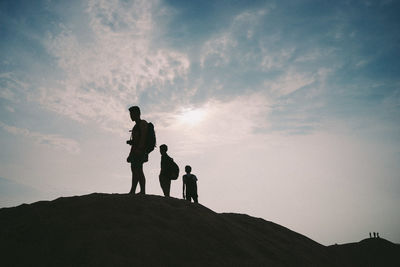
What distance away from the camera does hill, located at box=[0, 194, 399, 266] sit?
3.07 metres

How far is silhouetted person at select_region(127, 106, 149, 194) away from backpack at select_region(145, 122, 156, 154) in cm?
6

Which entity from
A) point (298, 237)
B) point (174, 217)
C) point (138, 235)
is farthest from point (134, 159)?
point (298, 237)

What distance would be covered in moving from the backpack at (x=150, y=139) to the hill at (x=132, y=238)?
1.12m

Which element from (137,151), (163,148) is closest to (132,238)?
(137,151)

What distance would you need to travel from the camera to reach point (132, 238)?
11.1ft

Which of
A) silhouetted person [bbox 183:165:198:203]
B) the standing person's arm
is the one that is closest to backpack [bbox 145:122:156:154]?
the standing person's arm

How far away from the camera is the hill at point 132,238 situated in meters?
3.07

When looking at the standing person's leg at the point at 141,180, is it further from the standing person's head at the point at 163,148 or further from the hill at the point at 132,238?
the standing person's head at the point at 163,148

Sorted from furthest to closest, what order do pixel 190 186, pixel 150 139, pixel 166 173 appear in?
pixel 190 186, pixel 166 173, pixel 150 139

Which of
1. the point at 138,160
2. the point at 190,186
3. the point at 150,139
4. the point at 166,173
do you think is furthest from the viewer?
the point at 190,186

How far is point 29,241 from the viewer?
3.41 metres

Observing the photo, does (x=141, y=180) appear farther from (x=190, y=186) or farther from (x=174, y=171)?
(x=190, y=186)

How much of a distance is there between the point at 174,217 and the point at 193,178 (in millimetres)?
4087

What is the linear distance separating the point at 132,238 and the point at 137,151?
8.22 ft
